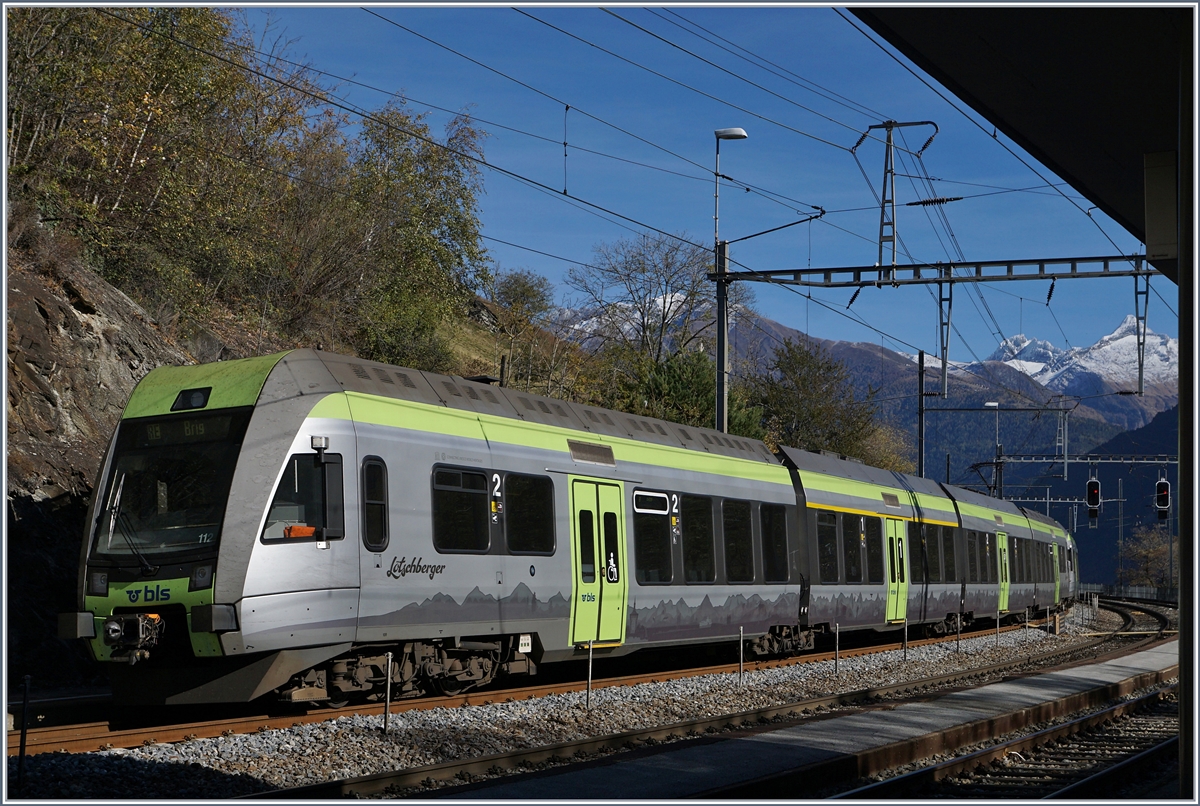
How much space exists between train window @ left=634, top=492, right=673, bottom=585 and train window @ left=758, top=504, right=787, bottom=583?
3099 millimetres

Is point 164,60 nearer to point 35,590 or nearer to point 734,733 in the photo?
point 35,590

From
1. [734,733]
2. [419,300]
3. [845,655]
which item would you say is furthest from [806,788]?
[419,300]

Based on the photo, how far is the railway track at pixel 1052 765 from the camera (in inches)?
398

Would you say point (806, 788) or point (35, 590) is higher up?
point (35, 590)

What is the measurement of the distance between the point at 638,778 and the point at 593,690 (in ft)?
19.0

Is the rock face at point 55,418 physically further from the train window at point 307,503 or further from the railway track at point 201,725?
the train window at point 307,503

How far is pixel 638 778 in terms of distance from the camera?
30.9 ft

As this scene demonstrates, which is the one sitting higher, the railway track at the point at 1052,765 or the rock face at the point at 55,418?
the rock face at the point at 55,418

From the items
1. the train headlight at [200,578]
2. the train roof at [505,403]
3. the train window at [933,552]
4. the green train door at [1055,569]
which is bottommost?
the green train door at [1055,569]

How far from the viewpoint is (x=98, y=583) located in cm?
1156

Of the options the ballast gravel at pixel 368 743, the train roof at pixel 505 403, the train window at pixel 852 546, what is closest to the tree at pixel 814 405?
the train window at pixel 852 546

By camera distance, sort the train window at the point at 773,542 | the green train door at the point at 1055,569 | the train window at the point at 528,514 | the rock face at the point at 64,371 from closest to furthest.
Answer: the train window at the point at 528,514, the rock face at the point at 64,371, the train window at the point at 773,542, the green train door at the point at 1055,569

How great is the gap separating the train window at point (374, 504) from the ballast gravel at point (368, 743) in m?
1.73

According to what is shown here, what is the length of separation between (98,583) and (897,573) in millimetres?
17423
